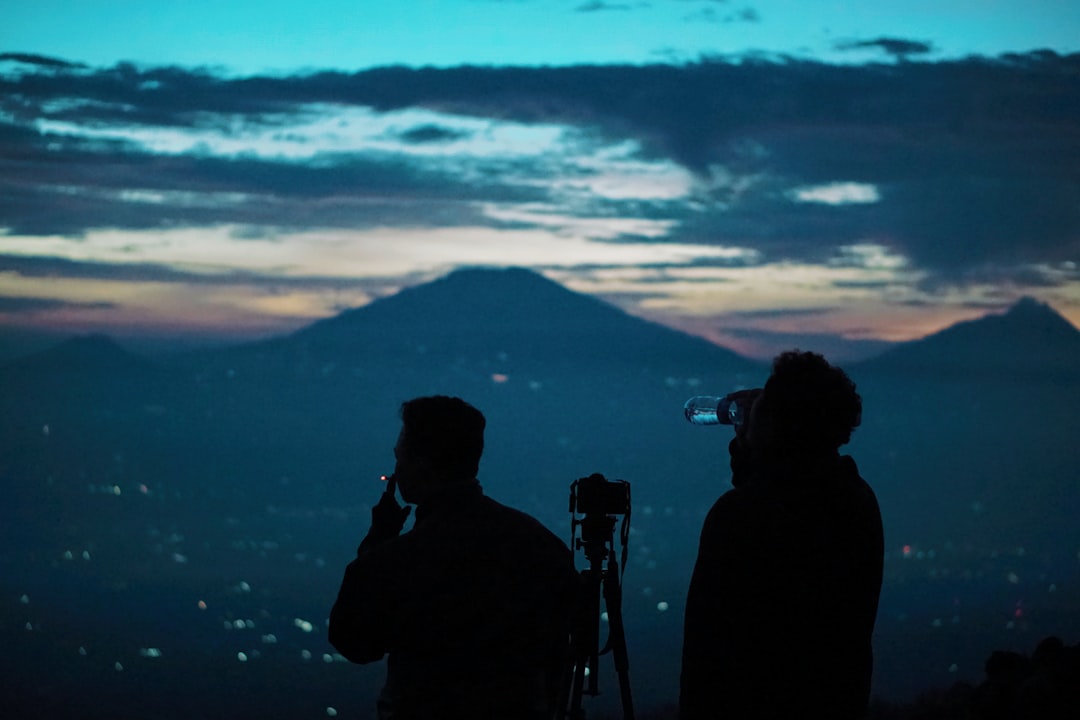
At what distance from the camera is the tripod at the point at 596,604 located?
2986mm

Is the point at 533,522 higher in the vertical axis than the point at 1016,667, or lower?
higher

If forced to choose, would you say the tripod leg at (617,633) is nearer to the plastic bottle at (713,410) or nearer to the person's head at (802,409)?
the plastic bottle at (713,410)

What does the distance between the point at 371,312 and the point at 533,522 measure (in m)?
197

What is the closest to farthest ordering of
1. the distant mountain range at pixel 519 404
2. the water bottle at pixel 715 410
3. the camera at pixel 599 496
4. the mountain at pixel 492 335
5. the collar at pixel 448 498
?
the collar at pixel 448 498
the water bottle at pixel 715 410
the camera at pixel 599 496
the distant mountain range at pixel 519 404
the mountain at pixel 492 335

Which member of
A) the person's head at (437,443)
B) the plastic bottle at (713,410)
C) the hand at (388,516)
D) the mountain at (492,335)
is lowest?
the hand at (388,516)

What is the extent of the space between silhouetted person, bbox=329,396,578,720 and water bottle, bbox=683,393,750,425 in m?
0.67

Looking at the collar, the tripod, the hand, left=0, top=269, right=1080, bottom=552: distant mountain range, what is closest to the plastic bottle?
the tripod

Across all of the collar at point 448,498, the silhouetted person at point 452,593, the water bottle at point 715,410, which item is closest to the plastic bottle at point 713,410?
the water bottle at point 715,410

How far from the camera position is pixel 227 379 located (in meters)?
146

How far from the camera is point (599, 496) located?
3.00m

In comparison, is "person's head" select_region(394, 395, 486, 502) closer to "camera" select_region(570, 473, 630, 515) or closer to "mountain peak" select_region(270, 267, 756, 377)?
"camera" select_region(570, 473, 630, 515)

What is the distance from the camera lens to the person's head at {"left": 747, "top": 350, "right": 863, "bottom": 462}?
2320 mm

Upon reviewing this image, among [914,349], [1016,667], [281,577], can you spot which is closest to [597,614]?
[1016,667]

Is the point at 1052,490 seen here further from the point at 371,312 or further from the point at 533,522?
the point at 533,522
